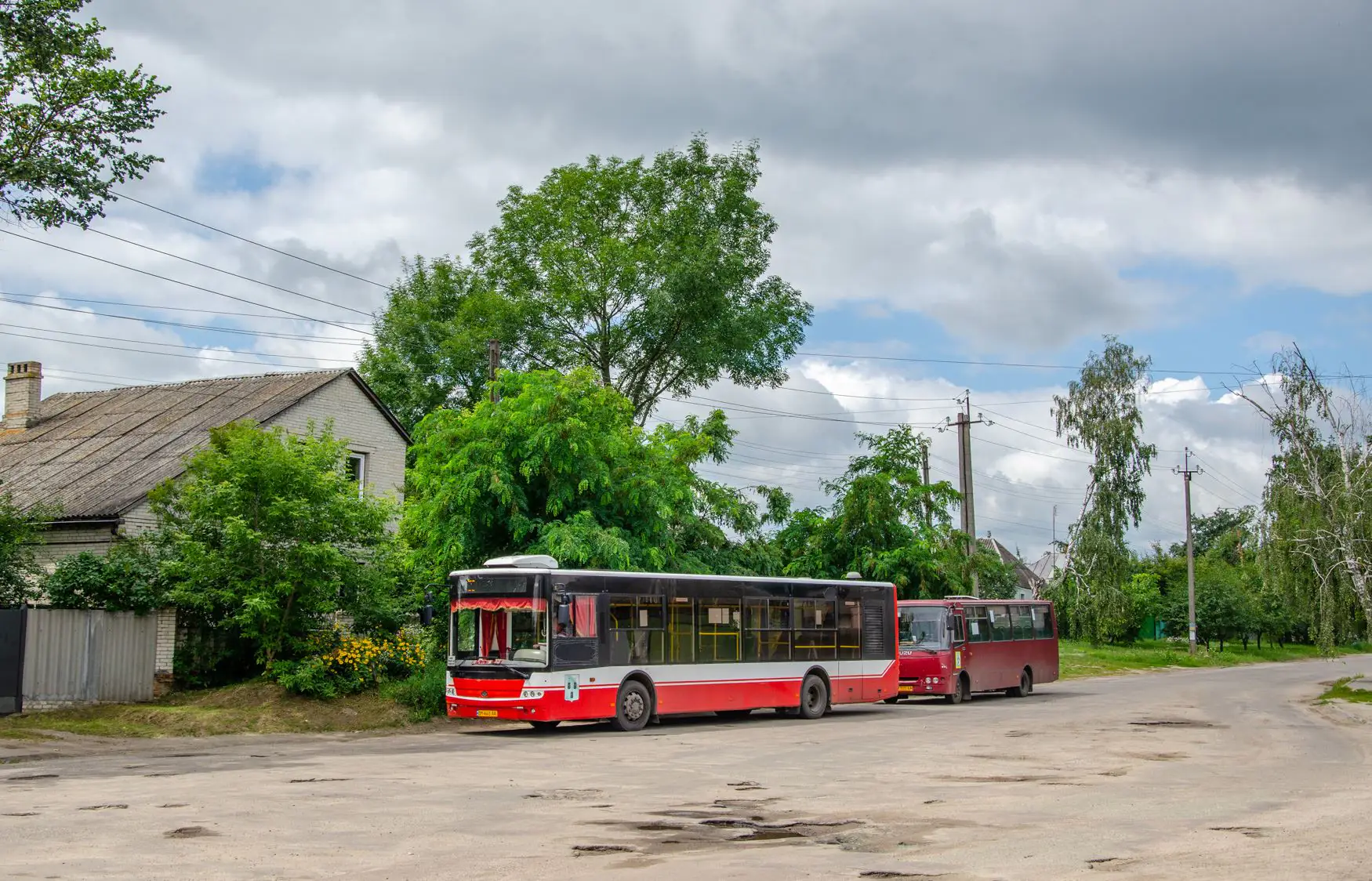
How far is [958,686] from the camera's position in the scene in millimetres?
31469

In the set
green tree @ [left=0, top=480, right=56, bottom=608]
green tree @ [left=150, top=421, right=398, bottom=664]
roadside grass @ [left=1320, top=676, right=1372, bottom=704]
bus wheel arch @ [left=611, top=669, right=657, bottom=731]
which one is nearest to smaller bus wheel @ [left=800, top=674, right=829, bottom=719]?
bus wheel arch @ [left=611, top=669, right=657, bottom=731]

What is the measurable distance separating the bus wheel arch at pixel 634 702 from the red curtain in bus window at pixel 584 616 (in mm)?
1256

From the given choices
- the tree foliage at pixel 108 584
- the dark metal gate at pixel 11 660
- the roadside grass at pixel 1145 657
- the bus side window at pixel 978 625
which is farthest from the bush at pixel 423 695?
the roadside grass at pixel 1145 657

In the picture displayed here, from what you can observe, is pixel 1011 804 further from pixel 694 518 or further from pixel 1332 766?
pixel 694 518

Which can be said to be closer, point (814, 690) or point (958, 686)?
point (814, 690)

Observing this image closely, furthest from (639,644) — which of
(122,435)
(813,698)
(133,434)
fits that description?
(122,435)

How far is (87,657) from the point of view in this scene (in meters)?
23.3

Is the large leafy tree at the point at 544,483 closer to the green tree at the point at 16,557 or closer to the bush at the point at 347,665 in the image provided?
the bush at the point at 347,665

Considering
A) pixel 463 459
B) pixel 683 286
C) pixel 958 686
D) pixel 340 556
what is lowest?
pixel 958 686

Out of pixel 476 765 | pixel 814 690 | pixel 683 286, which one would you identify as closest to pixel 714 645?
pixel 814 690

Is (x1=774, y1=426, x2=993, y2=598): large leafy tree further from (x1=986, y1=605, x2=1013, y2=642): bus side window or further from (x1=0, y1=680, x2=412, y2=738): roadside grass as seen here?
(x1=0, y1=680, x2=412, y2=738): roadside grass

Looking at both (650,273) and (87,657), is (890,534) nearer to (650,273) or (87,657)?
(650,273)

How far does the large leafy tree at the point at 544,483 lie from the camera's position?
25234mm

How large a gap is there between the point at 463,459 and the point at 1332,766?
619 inches
